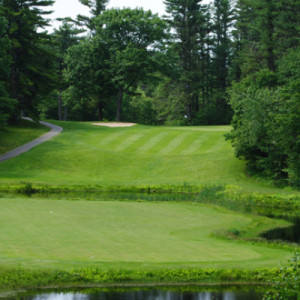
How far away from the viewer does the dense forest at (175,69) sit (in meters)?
42.7

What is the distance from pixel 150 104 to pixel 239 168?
58.7m

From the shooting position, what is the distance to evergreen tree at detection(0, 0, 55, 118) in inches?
2350

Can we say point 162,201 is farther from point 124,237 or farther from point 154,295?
point 154,295

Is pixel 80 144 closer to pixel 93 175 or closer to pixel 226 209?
pixel 93 175

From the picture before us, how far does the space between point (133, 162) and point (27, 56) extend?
23316mm

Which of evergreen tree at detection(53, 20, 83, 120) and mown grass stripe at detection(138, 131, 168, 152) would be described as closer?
mown grass stripe at detection(138, 131, 168, 152)

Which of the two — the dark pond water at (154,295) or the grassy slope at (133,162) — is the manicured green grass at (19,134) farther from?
the dark pond water at (154,295)

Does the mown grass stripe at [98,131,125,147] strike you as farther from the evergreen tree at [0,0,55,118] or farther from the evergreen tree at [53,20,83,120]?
the evergreen tree at [53,20,83,120]

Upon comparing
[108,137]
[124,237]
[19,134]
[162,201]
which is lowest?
[162,201]

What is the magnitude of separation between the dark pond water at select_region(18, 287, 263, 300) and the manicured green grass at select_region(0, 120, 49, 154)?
3922cm

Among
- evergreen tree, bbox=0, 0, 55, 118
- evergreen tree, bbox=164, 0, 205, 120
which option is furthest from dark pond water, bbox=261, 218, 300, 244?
evergreen tree, bbox=164, 0, 205, 120

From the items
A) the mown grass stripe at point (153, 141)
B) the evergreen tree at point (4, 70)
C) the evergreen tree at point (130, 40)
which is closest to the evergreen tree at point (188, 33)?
the evergreen tree at point (130, 40)

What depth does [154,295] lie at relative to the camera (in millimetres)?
14055

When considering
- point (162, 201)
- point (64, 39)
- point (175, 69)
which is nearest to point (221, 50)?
point (175, 69)
